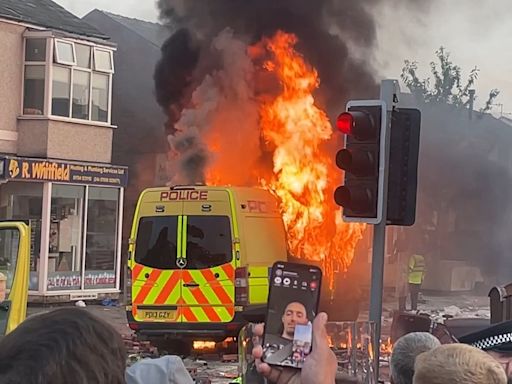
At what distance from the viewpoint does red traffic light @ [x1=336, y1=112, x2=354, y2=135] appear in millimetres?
6520

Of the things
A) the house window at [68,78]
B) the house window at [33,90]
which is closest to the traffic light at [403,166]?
the house window at [68,78]

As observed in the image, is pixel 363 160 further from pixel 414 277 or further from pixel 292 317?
pixel 414 277

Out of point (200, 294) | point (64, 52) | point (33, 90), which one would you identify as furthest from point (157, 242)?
point (64, 52)

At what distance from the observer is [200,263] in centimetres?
1220

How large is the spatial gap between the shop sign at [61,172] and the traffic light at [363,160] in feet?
46.1

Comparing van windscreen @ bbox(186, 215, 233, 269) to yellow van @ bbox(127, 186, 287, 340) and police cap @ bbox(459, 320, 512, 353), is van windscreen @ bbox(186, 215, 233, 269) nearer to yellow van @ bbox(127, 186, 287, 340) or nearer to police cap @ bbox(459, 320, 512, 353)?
yellow van @ bbox(127, 186, 287, 340)

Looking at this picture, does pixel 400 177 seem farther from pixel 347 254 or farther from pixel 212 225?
pixel 347 254

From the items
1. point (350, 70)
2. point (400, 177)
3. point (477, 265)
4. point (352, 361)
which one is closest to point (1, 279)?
point (400, 177)

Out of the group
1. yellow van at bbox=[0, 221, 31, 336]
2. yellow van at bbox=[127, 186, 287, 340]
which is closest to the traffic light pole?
yellow van at bbox=[0, 221, 31, 336]

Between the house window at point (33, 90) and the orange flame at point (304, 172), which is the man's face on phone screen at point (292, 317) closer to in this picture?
the orange flame at point (304, 172)

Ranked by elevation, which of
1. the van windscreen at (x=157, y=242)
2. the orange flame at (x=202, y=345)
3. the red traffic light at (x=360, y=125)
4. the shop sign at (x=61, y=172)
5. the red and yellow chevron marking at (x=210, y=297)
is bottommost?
the orange flame at (x=202, y=345)

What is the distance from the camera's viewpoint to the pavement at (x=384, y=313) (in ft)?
38.0

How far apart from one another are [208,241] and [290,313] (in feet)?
30.1

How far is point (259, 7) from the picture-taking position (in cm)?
1959
